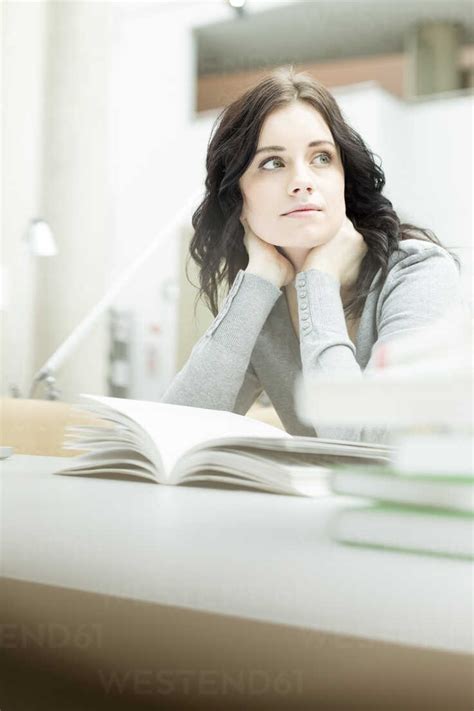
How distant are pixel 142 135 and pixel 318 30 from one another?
1439 mm

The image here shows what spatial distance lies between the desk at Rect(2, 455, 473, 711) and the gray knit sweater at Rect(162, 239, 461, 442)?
0.48m

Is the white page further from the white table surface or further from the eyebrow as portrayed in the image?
the eyebrow

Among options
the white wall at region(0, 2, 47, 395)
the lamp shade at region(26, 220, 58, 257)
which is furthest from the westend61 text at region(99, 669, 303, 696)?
the white wall at region(0, 2, 47, 395)

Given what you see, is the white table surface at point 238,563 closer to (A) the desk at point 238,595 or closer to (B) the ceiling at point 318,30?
(A) the desk at point 238,595

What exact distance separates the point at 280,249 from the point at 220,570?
2.94ft

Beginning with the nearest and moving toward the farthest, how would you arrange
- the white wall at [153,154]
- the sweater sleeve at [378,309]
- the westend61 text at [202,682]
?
the westend61 text at [202,682]
the sweater sleeve at [378,309]
the white wall at [153,154]

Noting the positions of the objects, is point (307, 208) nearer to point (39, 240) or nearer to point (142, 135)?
point (39, 240)

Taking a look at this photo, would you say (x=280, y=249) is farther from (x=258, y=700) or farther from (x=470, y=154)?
(x=470, y=154)

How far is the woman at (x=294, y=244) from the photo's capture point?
1.12m

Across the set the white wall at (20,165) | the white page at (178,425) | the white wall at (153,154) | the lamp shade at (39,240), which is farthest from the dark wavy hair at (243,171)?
the white wall at (153,154)

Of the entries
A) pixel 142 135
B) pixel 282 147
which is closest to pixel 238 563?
pixel 282 147

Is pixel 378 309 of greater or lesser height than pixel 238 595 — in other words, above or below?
above

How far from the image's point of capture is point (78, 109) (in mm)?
4539

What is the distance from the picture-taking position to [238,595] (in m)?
0.36
